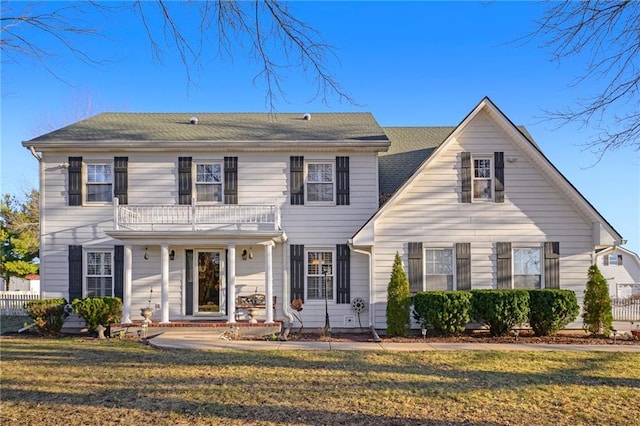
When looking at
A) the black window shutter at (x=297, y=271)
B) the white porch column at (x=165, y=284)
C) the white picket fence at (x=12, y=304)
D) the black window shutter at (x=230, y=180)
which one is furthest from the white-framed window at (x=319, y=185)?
the white picket fence at (x=12, y=304)

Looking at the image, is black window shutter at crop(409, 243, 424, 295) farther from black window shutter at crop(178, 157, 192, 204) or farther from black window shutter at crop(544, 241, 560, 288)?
black window shutter at crop(178, 157, 192, 204)

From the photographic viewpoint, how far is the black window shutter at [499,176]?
1412 cm

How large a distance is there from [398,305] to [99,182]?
32.3ft

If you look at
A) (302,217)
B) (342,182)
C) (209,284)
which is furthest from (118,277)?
(342,182)

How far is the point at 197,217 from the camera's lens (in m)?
14.1

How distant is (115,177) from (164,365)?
7990 mm

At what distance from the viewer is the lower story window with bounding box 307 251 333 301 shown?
14508 millimetres

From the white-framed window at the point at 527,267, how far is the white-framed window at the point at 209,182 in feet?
30.3

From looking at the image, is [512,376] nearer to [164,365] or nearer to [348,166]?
[164,365]

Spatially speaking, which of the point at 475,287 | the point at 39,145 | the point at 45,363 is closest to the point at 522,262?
the point at 475,287

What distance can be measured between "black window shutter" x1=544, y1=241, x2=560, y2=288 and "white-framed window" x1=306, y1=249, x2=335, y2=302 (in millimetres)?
6322

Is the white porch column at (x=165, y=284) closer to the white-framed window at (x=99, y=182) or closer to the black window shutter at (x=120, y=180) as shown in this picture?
the black window shutter at (x=120, y=180)

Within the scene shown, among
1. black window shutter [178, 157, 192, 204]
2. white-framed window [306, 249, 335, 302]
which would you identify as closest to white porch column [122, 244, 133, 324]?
black window shutter [178, 157, 192, 204]

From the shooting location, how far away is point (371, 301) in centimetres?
1398
